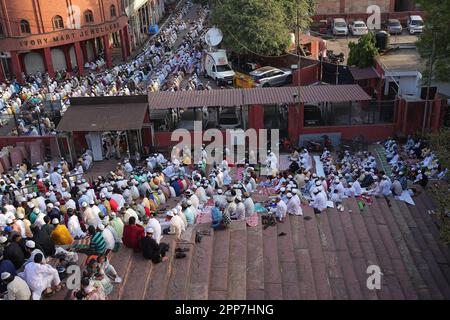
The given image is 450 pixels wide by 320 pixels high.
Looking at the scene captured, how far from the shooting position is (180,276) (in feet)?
36.8

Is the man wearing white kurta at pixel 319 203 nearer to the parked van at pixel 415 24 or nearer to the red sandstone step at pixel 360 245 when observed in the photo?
the red sandstone step at pixel 360 245

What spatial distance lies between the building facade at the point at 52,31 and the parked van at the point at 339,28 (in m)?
16.3

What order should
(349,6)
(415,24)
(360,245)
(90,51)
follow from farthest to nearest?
(349,6) → (415,24) → (90,51) → (360,245)

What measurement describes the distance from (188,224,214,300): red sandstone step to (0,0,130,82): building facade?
80.7 ft

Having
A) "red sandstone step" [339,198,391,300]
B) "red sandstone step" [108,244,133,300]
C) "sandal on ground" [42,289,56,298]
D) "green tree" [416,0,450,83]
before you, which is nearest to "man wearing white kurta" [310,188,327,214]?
"red sandstone step" [339,198,391,300]

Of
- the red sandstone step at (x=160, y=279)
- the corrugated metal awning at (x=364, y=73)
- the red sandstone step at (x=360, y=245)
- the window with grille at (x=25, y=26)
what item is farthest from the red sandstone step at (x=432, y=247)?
the window with grille at (x=25, y=26)

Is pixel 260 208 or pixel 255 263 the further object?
pixel 260 208

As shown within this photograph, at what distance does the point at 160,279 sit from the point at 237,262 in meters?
2.08

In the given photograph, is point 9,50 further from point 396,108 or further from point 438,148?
point 438,148

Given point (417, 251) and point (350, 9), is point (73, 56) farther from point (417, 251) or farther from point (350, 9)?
point (417, 251)

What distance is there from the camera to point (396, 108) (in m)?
21.7

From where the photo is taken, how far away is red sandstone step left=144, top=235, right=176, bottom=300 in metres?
10.6

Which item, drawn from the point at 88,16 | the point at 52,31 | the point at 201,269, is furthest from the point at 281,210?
the point at 88,16
